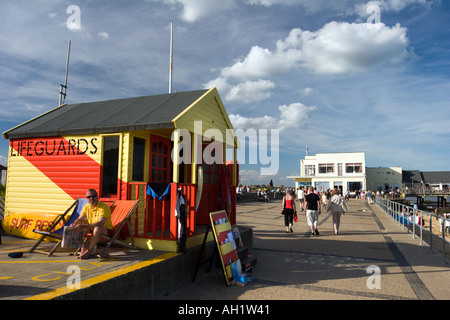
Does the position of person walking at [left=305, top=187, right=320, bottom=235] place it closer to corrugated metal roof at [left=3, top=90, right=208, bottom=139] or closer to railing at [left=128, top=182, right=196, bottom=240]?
corrugated metal roof at [left=3, top=90, right=208, bottom=139]

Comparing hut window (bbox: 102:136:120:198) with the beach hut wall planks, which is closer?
the beach hut wall planks

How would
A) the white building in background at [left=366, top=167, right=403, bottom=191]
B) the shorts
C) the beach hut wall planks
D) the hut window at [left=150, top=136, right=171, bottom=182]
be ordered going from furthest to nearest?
the white building in background at [left=366, top=167, right=403, bottom=191] → the shorts → the hut window at [left=150, top=136, right=171, bottom=182] → the beach hut wall planks

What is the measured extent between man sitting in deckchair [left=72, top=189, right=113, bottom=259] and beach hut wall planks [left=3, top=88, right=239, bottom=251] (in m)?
0.67

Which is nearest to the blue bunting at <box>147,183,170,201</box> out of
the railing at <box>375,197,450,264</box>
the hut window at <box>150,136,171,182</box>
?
the hut window at <box>150,136,171,182</box>

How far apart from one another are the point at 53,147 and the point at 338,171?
5816 centimetres

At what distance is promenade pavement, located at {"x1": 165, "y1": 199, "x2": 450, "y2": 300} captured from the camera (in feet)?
15.4

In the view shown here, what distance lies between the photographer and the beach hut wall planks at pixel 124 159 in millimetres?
5656

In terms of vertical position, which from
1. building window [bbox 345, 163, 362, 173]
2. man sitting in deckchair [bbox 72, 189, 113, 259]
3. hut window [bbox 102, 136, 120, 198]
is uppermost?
building window [bbox 345, 163, 362, 173]

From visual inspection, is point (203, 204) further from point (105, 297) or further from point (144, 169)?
point (105, 297)

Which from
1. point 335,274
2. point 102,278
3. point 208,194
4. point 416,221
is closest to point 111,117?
point 208,194

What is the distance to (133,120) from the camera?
6008mm

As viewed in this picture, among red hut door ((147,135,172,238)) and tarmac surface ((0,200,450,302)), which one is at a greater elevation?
red hut door ((147,135,172,238))
